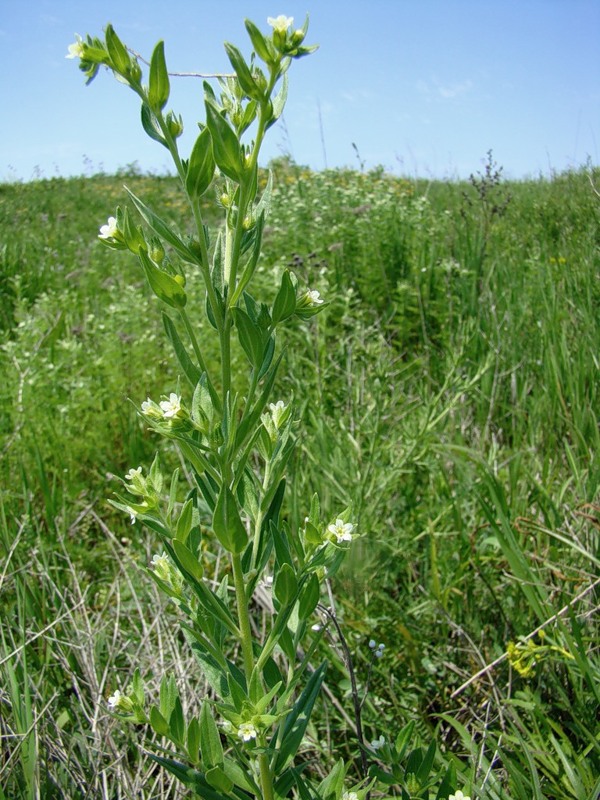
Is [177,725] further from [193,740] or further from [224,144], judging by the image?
[224,144]

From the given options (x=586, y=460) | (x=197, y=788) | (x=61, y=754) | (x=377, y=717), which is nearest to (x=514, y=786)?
(x=377, y=717)

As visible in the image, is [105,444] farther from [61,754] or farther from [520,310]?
[520,310]

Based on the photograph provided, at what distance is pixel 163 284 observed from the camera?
102cm

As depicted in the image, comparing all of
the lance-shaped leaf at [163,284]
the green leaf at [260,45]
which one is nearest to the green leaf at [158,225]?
the lance-shaped leaf at [163,284]

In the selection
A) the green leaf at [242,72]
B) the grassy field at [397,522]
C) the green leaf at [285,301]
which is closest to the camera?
the green leaf at [242,72]

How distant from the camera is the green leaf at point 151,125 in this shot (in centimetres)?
96

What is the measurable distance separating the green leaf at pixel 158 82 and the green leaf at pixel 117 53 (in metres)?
0.04

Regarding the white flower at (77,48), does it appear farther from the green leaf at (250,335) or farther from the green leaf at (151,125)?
the green leaf at (250,335)

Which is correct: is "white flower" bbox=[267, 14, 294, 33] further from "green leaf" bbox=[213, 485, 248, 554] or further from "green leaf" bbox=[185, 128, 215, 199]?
"green leaf" bbox=[213, 485, 248, 554]

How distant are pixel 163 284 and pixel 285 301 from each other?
0.19m

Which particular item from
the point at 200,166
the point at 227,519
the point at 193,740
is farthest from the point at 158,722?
the point at 200,166

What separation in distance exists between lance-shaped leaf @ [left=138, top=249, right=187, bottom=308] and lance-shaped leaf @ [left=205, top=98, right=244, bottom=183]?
0.57 ft

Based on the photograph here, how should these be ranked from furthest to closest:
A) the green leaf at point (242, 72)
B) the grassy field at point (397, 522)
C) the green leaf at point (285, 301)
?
1. the grassy field at point (397, 522)
2. the green leaf at point (285, 301)
3. the green leaf at point (242, 72)

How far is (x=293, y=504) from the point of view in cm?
198
